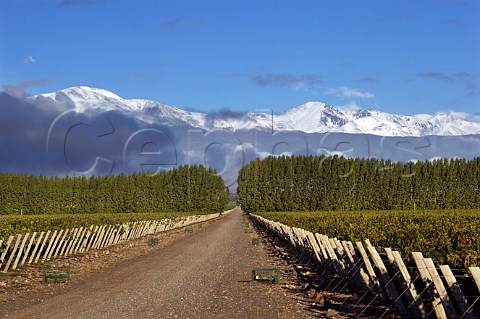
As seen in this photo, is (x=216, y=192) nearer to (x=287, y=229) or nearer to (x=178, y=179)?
(x=178, y=179)

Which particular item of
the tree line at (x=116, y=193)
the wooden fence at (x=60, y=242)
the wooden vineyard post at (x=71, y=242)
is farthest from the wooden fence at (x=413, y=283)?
the tree line at (x=116, y=193)

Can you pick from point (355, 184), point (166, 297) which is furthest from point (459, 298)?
point (355, 184)

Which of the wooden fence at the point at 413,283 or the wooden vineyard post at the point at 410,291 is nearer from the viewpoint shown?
the wooden fence at the point at 413,283

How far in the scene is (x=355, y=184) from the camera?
145 m

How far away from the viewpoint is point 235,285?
20.1 metres

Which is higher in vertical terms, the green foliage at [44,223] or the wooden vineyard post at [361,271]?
the wooden vineyard post at [361,271]

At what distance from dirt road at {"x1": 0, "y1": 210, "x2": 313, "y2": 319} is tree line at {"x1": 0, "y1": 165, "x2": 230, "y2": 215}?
5215 inches

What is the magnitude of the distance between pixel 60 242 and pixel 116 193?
427 ft

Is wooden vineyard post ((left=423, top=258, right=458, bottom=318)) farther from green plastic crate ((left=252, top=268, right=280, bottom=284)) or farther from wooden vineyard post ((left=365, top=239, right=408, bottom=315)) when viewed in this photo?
green plastic crate ((left=252, top=268, right=280, bottom=284))

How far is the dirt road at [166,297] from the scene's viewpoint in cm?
1492

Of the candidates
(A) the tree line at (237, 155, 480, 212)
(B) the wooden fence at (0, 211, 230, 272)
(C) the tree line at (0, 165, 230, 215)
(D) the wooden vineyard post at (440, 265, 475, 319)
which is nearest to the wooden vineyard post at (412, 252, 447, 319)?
(D) the wooden vineyard post at (440, 265, 475, 319)

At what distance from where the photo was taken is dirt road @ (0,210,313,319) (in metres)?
14.9

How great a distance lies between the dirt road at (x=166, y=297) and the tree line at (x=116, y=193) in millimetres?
132451

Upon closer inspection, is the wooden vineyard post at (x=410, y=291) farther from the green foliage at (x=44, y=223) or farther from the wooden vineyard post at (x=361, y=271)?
the green foliage at (x=44, y=223)
